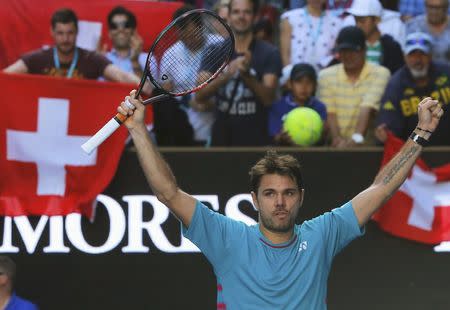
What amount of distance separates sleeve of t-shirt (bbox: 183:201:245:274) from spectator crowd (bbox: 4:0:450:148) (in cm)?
318

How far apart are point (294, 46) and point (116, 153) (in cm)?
283

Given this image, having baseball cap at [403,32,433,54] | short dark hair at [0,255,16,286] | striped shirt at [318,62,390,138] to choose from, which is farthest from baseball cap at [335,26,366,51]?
short dark hair at [0,255,16,286]

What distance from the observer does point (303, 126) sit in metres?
8.22

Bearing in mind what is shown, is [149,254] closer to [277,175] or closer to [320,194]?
[320,194]

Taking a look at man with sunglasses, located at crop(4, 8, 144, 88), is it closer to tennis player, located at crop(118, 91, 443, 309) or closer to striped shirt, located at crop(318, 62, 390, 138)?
striped shirt, located at crop(318, 62, 390, 138)

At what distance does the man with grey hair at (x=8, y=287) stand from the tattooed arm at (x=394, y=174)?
2.85 m

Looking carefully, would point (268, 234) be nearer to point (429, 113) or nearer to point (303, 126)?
point (429, 113)

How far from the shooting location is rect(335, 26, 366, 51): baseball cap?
9070 millimetres

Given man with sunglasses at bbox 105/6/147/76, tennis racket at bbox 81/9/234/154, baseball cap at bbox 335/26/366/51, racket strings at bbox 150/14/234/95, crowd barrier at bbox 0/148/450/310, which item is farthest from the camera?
man with sunglasses at bbox 105/6/147/76

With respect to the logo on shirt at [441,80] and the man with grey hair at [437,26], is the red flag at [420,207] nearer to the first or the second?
the logo on shirt at [441,80]

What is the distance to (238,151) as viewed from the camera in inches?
308

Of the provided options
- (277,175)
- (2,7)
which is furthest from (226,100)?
(277,175)

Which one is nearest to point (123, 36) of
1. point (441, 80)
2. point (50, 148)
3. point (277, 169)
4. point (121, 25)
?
point (121, 25)

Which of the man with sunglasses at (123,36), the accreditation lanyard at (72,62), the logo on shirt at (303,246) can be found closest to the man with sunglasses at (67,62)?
the accreditation lanyard at (72,62)
